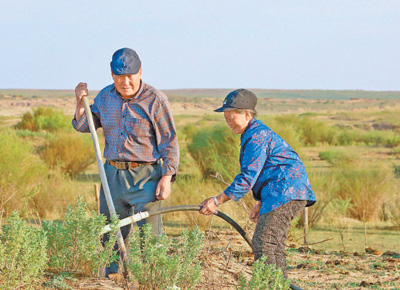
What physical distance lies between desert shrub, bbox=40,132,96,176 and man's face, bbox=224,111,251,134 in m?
13.4

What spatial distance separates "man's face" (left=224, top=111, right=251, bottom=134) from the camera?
14.9 ft

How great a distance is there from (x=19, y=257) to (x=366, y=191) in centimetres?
840

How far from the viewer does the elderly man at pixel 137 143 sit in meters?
4.82

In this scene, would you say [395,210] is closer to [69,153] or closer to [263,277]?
[263,277]

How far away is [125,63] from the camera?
4680 millimetres

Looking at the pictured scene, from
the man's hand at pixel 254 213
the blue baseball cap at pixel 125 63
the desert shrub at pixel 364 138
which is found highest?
the blue baseball cap at pixel 125 63

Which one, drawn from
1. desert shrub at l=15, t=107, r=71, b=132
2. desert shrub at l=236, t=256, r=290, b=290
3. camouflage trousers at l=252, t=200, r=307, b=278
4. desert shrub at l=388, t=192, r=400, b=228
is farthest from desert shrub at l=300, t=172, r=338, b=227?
desert shrub at l=15, t=107, r=71, b=132

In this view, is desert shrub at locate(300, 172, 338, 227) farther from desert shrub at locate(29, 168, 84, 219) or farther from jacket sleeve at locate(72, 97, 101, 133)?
jacket sleeve at locate(72, 97, 101, 133)

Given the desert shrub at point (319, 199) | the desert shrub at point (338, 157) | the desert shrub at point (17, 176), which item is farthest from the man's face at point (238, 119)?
the desert shrub at point (338, 157)

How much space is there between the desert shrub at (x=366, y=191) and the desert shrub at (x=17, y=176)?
19.2 feet

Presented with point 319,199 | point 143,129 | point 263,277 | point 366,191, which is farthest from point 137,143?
point 366,191

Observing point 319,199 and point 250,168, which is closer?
point 250,168

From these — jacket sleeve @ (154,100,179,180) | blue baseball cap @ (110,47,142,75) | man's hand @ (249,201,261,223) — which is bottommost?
man's hand @ (249,201,261,223)

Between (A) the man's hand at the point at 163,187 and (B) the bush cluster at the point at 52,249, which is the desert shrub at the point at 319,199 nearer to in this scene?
(A) the man's hand at the point at 163,187
